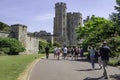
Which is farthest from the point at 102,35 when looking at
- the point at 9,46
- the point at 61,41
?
the point at 61,41

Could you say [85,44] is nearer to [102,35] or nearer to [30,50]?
[102,35]

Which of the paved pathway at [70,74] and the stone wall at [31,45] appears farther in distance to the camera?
the stone wall at [31,45]

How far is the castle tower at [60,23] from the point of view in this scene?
517 feet

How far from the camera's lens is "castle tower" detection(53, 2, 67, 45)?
517ft

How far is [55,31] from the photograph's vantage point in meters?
160

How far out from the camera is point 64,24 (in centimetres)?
16225

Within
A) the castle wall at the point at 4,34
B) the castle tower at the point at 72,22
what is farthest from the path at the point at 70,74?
the castle tower at the point at 72,22

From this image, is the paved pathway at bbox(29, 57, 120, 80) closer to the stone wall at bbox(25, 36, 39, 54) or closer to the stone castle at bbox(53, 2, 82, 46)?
the stone wall at bbox(25, 36, 39, 54)

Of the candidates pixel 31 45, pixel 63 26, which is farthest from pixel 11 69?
pixel 63 26

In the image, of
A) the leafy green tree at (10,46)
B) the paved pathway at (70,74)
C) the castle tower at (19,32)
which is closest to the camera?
the paved pathway at (70,74)

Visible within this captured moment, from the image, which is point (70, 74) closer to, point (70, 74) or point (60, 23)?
point (70, 74)

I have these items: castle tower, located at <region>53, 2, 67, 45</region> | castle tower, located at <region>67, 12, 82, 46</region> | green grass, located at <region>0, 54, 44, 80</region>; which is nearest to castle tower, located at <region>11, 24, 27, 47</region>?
green grass, located at <region>0, 54, 44, 80</region>

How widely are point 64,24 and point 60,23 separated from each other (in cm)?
397

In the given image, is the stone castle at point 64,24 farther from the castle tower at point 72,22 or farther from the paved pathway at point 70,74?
the paved pathway at point 70,74
